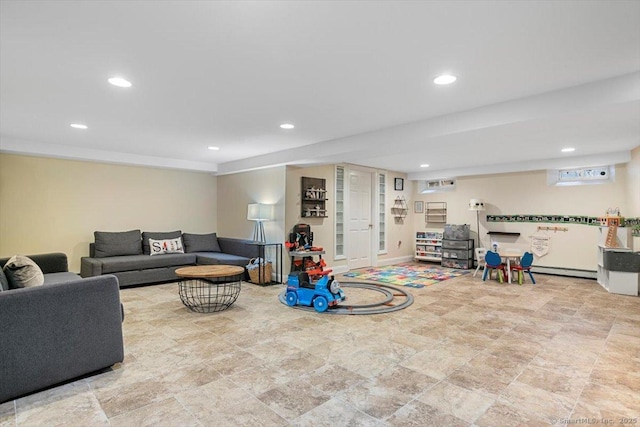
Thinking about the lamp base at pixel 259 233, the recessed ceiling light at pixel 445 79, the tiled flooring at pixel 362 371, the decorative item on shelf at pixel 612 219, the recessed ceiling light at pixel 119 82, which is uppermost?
the recessed ceiling light at pixel 119 82

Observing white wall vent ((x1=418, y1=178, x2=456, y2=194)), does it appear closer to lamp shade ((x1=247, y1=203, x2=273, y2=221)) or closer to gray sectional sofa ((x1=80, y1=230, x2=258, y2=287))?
lamp shade ((x1=247, y1=203, x2=273, y2=221))

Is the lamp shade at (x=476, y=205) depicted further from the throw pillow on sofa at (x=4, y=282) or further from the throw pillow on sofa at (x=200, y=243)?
the throw pillow on sofa at (x=4, y=282)

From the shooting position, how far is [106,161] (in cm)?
641

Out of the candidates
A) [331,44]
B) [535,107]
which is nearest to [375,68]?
[331,44]

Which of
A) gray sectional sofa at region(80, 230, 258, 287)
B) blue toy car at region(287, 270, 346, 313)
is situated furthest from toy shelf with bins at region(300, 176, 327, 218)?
blue toy car at region(287, 270, 346, 313)

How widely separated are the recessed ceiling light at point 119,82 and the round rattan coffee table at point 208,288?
2.26 metres

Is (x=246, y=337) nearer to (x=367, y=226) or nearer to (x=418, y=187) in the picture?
(x=367, y=226)

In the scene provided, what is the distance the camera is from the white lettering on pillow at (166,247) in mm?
6652

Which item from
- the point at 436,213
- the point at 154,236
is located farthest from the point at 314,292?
the point at 436,213

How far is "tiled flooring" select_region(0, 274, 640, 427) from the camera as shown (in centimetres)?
219

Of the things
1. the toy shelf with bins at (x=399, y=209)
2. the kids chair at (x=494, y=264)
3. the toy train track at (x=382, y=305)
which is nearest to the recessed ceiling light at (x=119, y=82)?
the toy train track at (x=382, y=305)

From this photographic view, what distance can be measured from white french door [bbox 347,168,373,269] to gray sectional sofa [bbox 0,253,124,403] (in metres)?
5.41

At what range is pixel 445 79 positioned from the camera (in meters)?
3.00

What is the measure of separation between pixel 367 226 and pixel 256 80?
222 inches
